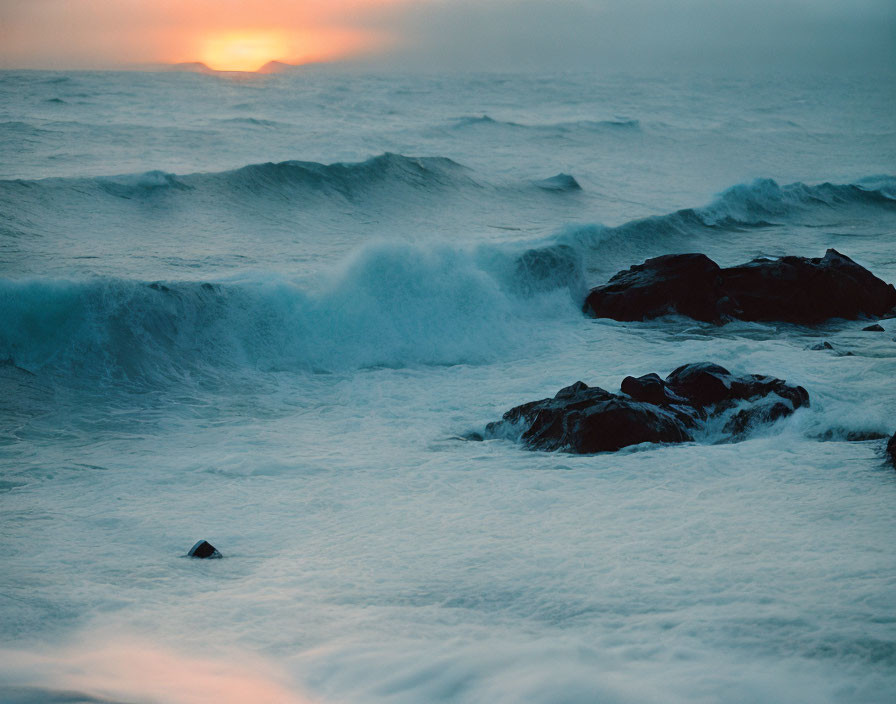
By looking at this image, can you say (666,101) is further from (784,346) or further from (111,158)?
(784,346)

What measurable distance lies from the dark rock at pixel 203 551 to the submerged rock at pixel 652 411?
273 centimetres

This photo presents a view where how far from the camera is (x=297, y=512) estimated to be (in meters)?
5.50

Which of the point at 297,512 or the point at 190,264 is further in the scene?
the point at 190,264

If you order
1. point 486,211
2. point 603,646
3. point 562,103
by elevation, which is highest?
point 562,103

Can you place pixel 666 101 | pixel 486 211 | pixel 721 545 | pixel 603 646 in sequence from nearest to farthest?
pixel 603 646 → pixel 721 545 → pixel 486 211 → pixel 666 101

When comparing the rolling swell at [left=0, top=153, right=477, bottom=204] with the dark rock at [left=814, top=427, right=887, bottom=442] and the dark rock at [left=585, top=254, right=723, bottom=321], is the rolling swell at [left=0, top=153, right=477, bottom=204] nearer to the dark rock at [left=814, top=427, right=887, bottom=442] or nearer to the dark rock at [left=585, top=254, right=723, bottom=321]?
the dark rock at [left=585, top=254, right=723, bottom=321]

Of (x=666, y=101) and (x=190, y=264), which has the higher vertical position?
(x=666, y=101)

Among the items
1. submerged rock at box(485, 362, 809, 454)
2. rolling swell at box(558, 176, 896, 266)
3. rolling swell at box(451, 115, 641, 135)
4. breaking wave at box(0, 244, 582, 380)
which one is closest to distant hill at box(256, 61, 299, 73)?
rolling swell at box(451, 115, 641, 135)

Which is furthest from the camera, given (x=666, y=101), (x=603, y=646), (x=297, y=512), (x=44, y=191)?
(x=666, y=101)

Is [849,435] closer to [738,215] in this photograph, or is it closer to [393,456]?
[393,456]

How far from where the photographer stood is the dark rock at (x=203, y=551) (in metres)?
4.73

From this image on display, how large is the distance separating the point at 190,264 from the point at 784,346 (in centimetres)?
754

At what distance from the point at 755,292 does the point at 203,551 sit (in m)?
8.29

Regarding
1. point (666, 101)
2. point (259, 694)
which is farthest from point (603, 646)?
point (666, 101)
